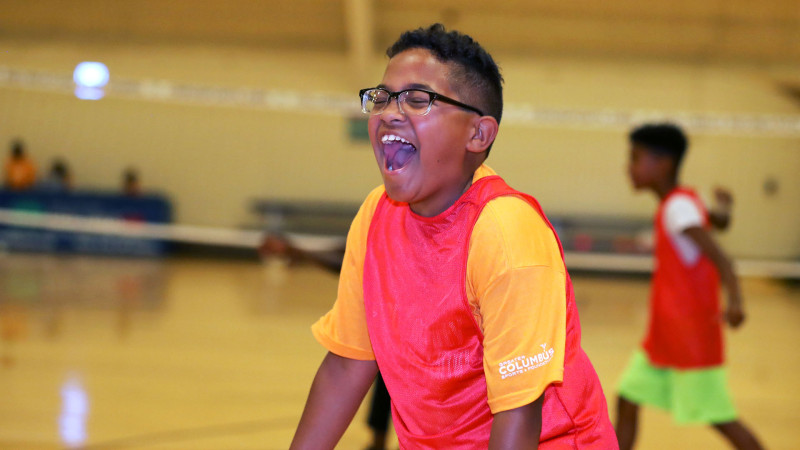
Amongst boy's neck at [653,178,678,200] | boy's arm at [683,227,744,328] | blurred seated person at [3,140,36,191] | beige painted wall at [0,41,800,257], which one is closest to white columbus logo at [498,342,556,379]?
boy's arm at [683,227,744,328]

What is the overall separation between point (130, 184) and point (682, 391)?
37.0 feet

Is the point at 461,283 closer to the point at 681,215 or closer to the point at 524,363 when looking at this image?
the point at 524,363

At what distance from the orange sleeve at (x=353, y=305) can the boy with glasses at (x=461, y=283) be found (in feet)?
0.21

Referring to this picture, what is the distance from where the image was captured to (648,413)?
5133 mm

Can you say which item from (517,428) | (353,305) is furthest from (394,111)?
(517,428)

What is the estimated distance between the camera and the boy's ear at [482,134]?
1631 mm

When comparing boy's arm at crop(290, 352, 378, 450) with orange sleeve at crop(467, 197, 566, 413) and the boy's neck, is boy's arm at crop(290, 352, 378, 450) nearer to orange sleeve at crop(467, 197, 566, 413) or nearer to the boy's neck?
orange sleeve at crop(467, 197, 566, 413)

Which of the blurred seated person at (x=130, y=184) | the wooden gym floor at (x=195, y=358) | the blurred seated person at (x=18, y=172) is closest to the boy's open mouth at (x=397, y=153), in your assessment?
the wooden gym floor at (x=195, y=358)

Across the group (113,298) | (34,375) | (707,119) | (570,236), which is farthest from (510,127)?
(34,375)

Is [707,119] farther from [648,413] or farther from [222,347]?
[222,347]

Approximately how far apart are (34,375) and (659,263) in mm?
4048

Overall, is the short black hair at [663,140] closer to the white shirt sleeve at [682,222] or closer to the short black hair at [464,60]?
the white shirt sleeve at [682,222]

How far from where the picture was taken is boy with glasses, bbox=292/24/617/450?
141cm

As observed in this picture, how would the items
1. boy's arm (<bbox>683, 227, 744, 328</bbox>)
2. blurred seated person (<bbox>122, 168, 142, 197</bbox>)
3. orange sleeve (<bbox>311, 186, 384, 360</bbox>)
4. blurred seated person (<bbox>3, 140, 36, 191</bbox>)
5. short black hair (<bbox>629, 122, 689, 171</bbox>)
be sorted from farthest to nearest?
blurred seated person (<bbox>122, 168, 142, 197</bbox>) < blurred seated person (<bbox>3, 140, 36, 191</bbox>) < short black hair (<bbox>629, 122, 689, 171</bbox>) < boy's arm (<bbox>683, 227, 744, 328</bbox>) < orange sleeve (<bbox>311, 186, 384, 360</bbox>)
